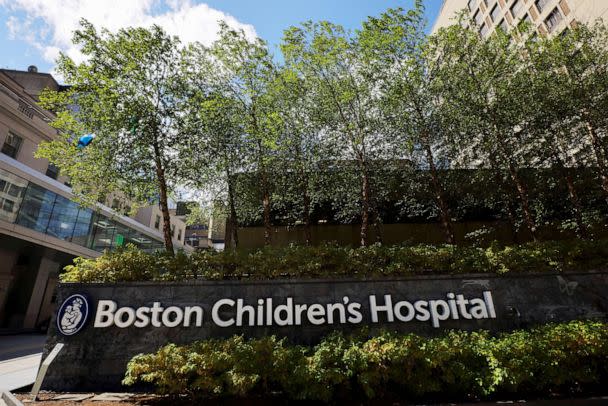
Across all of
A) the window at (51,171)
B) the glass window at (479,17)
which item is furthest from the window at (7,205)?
the glass window at (479,17)

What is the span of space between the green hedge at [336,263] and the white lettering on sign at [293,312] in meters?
0.81

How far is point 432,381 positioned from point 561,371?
8.49 ft

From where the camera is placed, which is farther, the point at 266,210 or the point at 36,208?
the point at 36,208

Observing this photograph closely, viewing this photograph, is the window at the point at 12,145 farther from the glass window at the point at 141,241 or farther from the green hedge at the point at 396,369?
the green hedge at the point at 396,369

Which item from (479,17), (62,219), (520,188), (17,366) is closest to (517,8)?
(479,17)

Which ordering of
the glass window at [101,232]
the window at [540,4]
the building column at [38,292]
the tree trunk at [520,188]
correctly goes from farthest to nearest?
the window at [540,4], the glass window at [101,232], the building column at [38,292], the tree trunk at [520,188]

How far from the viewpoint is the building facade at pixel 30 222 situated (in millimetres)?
21594

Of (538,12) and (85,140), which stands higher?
(538,12)

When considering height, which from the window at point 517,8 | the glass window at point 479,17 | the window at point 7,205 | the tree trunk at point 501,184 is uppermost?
the glass window at point 479,17

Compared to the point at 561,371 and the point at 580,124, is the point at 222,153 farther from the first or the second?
the point at 580,124

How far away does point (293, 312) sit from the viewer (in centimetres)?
865

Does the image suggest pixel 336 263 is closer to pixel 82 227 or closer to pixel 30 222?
pixel 30 222

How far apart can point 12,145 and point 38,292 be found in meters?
11.8

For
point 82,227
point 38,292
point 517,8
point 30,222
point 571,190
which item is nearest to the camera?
point 571,190
